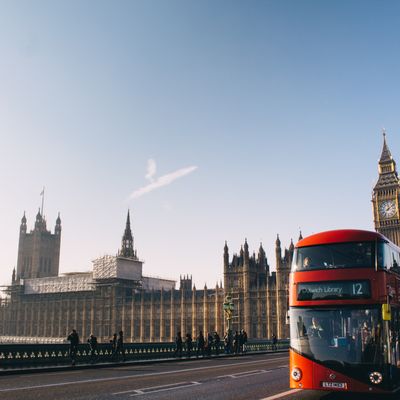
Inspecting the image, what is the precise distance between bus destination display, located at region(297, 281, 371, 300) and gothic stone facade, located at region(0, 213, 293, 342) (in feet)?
245

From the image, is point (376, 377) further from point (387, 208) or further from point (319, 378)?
point (387, 208)

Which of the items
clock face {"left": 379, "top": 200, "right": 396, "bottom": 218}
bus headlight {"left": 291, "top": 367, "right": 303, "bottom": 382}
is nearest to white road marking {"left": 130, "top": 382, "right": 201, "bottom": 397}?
bus headlight {"left": 291, "top": 367, "right": 303, "bottom": 382}

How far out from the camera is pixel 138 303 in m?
108

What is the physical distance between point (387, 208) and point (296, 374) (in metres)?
109

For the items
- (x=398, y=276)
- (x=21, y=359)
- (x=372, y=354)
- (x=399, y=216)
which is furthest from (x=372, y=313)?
(x=399, y=216)

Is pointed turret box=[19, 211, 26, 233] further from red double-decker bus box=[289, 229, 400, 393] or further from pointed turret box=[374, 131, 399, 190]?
red double-decker bus box=[289, 229, 400, 393]

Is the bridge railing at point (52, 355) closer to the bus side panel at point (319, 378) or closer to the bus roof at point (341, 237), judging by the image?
the bus side panel at point (319, 378)

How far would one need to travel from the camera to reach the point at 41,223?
16925 cm

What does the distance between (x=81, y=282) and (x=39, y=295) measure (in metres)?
14.6

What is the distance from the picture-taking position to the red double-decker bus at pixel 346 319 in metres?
10.7

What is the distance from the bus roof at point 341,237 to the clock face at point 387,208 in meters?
106

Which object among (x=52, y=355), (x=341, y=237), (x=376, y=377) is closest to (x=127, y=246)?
(x=52, y=355)

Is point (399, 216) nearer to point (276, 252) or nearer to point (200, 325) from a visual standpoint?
point (276, 252)

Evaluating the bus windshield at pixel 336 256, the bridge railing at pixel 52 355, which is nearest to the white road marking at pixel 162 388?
the bus windshield at pixel 336 256
